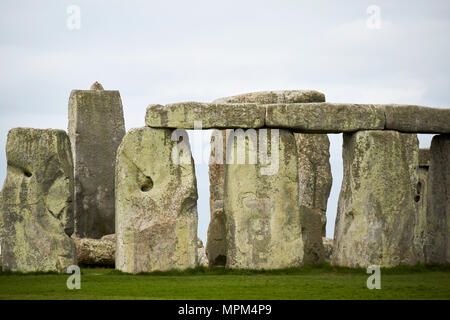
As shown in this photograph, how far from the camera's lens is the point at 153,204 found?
22609mm

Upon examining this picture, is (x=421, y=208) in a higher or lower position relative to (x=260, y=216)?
lower

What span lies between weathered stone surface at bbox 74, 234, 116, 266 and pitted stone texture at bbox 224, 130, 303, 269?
2612 mm

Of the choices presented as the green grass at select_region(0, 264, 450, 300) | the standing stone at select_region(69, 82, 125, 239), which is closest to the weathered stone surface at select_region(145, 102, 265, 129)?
the green grass at select_region(0, 264, 450, 300)

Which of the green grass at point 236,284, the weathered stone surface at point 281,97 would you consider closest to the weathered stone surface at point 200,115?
the green grass at point 236,284

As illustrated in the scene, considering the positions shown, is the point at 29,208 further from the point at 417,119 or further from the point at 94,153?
the point at 417,119

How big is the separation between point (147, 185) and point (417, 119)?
18.9 feet

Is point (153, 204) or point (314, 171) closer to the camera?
point (153, 204)

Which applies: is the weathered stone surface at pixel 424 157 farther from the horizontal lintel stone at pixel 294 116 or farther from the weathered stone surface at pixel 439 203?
the horizontal lintel stone at pixel 294 116

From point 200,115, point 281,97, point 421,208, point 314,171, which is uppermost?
point 281,97

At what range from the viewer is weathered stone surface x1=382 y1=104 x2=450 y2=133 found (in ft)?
76.9

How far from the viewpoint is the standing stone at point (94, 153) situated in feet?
88.5

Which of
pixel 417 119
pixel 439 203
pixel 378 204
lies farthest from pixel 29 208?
pixel 439 203

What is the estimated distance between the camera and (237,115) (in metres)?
22.7
